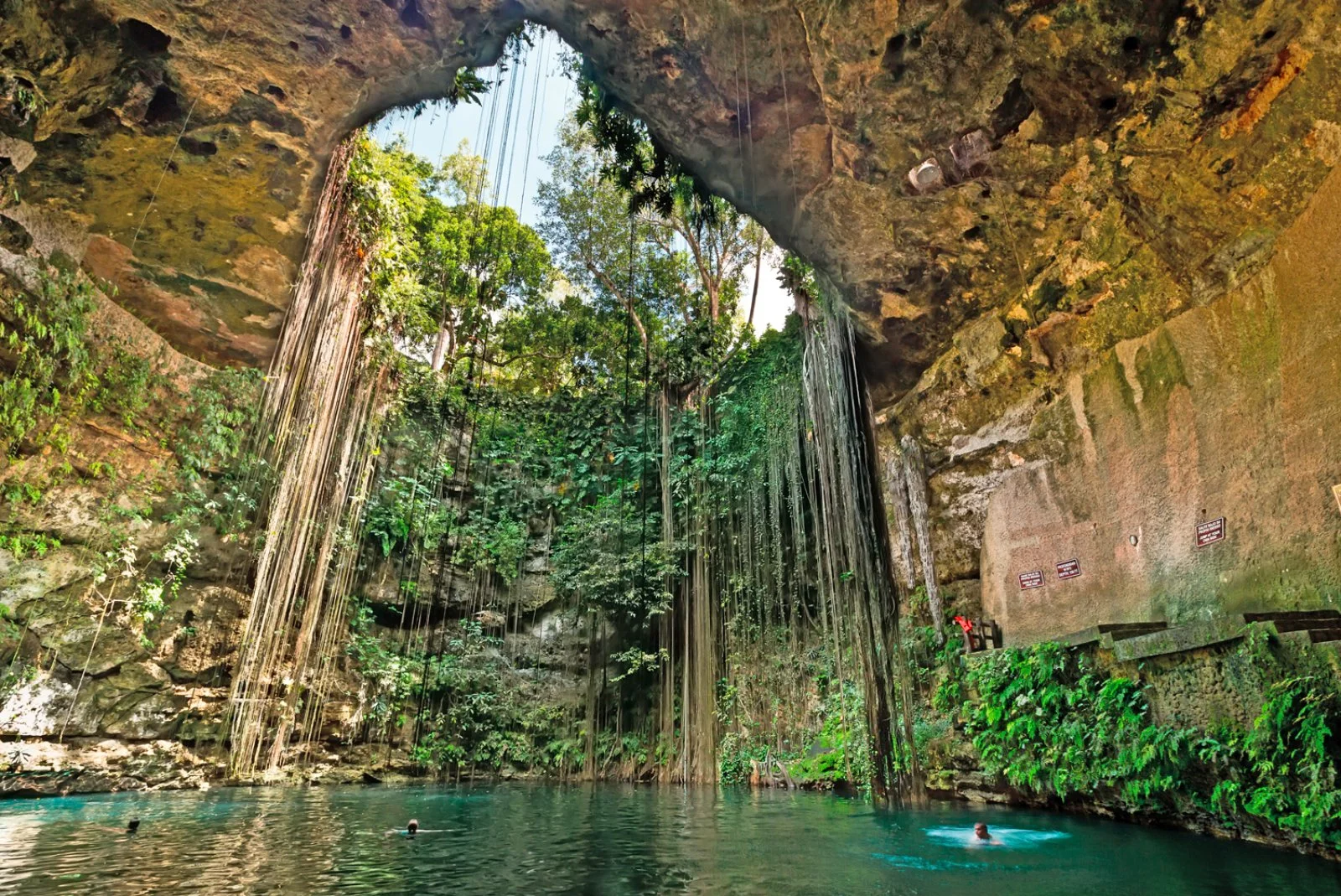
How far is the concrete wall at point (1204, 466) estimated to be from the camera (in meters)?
3.93

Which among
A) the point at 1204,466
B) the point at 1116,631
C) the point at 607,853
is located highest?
the point at 1204,466

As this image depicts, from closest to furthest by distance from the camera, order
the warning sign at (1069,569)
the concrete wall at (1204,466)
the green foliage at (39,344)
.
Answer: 1. the concrete wall at (1204,466)
2. the green foliage at (39,344)
3. the warning sign at (1069,569)

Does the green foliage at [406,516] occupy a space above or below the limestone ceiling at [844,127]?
below

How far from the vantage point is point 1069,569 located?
18.3 ft

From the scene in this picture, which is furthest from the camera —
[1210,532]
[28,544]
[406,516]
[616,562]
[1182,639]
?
[616,562]

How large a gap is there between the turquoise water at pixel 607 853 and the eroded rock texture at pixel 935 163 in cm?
197

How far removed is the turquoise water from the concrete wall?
1.62 meters

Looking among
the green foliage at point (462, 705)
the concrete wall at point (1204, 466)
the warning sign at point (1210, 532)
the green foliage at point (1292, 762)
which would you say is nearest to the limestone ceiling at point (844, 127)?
the concrete wall at point (1204, 466)

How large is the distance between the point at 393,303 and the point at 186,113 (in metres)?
2.72

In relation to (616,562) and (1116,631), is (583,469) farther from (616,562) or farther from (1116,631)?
(1116,631)

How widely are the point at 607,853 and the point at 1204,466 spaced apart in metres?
4.51

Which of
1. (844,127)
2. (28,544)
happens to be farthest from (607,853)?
(28,544)

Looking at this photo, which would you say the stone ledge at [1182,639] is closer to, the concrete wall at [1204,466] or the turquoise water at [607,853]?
the concrete wall at [1204,466]

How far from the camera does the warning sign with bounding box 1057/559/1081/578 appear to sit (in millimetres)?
5516
